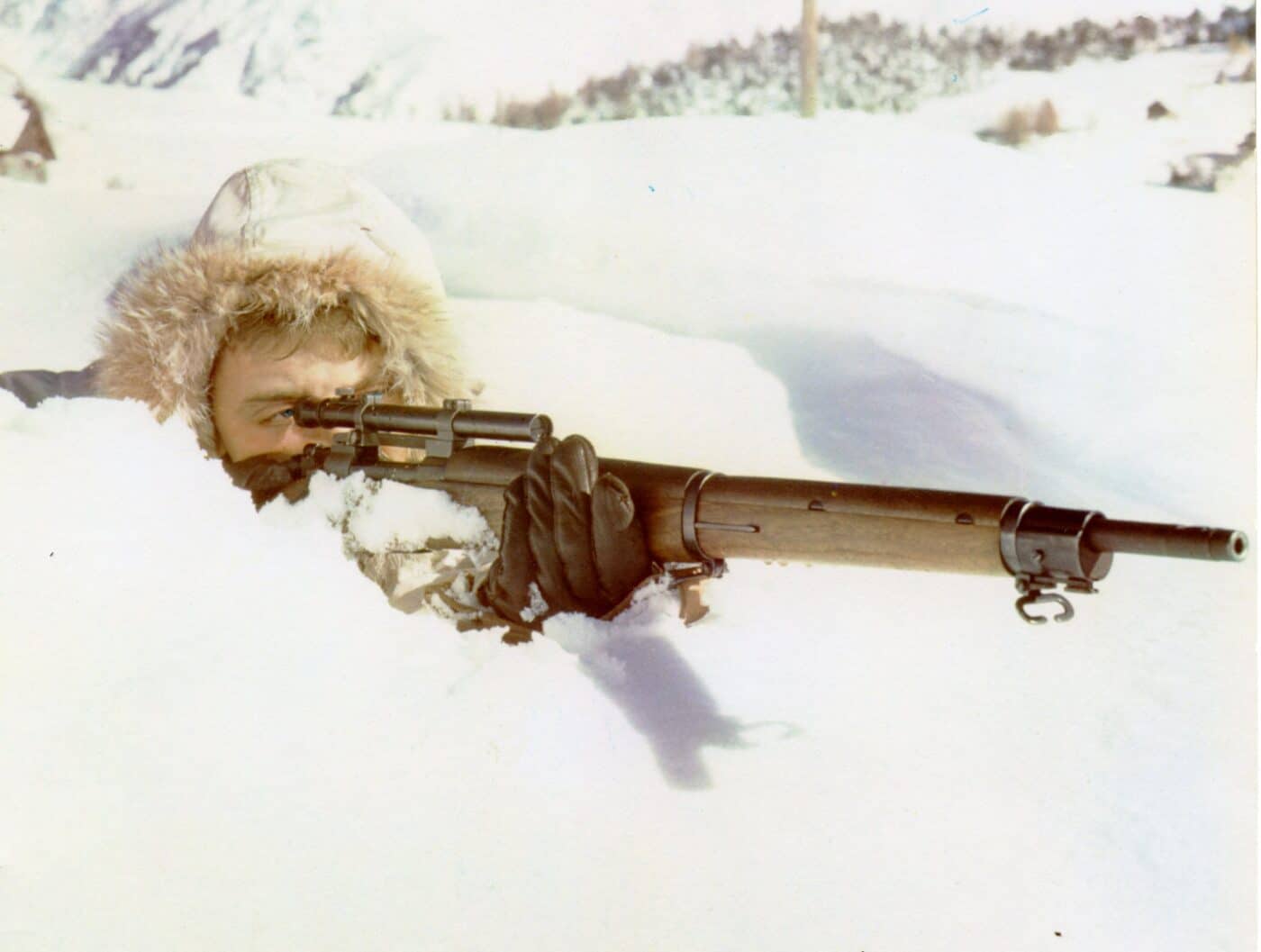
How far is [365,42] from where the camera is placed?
1.96 m

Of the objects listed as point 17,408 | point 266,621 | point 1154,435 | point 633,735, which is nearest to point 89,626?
point 266,621

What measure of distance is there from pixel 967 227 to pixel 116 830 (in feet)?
4.27

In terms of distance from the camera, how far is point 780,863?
1.48 metres

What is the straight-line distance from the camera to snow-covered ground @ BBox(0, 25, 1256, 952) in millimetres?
1463

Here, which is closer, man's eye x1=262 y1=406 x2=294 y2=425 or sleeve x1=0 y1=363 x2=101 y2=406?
man's eye x1=262 y1=406 x2=294 y2=425

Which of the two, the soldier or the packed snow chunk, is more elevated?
the soldier

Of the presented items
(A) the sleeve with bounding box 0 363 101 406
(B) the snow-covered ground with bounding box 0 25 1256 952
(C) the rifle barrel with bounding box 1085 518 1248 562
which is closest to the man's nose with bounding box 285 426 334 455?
(B) the snow-covered ground with bounding box 0 25 1256 952

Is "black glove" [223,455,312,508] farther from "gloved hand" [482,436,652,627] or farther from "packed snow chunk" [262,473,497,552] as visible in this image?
"gloved hand" [482,436,652,627]

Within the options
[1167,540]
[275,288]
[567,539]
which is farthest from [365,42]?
[1167,540]

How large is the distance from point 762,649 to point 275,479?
68 cm

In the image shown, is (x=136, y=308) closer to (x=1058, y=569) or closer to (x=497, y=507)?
(x=497, y=507)

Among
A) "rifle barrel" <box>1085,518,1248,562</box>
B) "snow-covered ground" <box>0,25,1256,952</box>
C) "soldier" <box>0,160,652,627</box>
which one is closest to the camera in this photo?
"rifle barrel" <box>1085,518,1248,562</box>

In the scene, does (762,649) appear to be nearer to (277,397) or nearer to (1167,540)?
(1167,540)

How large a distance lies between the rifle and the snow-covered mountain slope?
53cm
